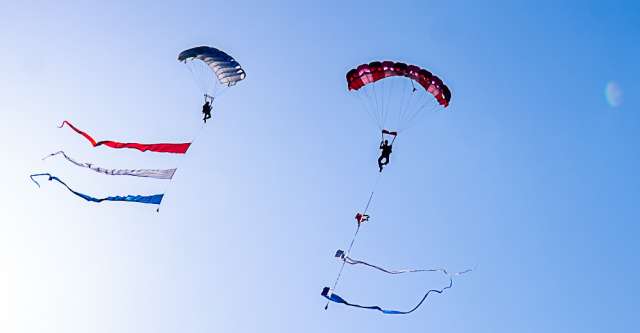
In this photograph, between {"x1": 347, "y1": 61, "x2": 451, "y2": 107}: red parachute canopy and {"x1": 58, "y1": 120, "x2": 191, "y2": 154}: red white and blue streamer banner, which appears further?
{"x1": 58, "y1": 120, "x2": 191, "y2": 154}: red white and blue streamer banner

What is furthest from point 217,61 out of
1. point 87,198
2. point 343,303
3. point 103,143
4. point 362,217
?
point 343,303

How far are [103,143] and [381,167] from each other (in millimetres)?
12175

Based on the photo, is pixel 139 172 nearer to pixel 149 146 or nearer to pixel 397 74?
pixel 149 146

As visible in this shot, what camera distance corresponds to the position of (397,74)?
836 inches

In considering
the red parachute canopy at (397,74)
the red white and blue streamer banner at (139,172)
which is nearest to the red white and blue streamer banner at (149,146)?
the red white and blue streamer banner at (139,172)

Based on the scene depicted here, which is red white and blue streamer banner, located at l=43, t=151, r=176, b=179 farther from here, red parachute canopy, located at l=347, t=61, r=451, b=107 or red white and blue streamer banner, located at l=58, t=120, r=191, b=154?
red parachute canopy, located at l=347, t=61, r=451, b=107

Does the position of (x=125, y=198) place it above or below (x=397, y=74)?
below

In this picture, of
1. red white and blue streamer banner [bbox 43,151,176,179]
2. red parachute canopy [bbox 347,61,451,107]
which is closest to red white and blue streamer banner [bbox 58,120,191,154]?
red white and blue streamer banner [bbox 43,151,176,179]

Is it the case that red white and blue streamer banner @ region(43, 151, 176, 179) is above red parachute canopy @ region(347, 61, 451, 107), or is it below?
below

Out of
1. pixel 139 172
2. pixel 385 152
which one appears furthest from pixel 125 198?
pixel 385 152

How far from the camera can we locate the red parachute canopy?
21.1 m

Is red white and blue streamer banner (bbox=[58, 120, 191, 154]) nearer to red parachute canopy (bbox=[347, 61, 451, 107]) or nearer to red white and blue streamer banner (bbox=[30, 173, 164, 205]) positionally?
red white and blue streamer banner (bbox=[30, 173, 164, 205])

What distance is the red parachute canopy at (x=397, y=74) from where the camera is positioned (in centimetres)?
2106

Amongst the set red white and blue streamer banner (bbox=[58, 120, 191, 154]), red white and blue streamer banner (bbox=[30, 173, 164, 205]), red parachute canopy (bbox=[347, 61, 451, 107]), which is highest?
red parachute canopy (bbox=[347, 61, 451, 107])
